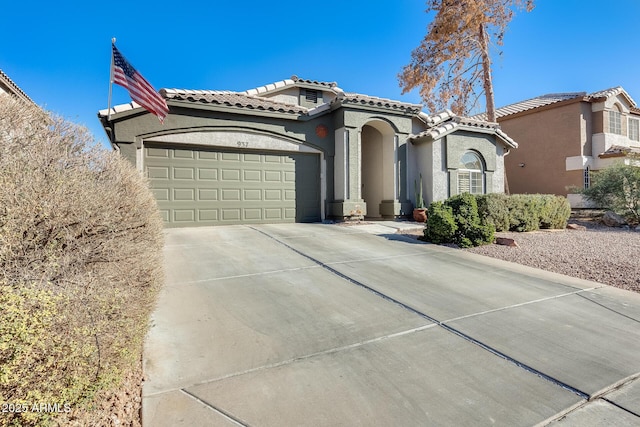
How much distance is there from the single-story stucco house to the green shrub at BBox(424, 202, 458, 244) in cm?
372

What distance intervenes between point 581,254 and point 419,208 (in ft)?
19.0

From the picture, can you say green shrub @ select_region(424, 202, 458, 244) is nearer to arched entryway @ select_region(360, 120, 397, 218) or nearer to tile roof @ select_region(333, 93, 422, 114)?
arched entryway @ select_region(360, 120, 397, 218)

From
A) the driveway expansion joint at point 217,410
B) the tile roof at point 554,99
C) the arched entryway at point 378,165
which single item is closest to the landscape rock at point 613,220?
the arched entryway at point 378,165

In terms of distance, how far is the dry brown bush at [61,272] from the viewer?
1.79 metres

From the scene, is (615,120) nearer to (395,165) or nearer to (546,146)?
(546,146)

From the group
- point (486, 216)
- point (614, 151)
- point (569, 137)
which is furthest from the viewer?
point (569, 137)

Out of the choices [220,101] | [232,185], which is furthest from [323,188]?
[220,101]

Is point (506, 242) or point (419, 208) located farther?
point (419, 208)

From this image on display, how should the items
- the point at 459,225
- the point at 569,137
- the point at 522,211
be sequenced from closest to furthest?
1. the point at 459,225
2. the point at 522,211
3. the point at 569,137

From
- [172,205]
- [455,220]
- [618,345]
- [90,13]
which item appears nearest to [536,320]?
[618,345]

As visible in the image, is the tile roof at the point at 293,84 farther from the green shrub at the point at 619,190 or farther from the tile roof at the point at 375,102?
the green shrub at the point at 619,190

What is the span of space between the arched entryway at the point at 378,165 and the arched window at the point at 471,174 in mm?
3157

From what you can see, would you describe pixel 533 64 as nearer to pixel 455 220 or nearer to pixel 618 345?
pixel 455 220

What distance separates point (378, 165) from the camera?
14023 millimetres
